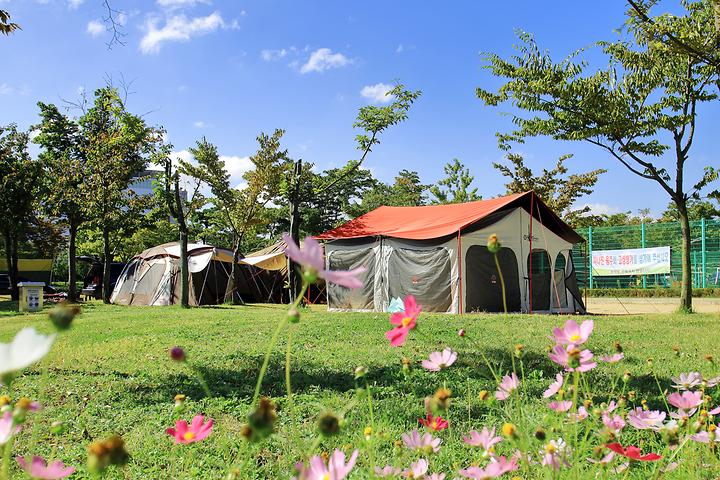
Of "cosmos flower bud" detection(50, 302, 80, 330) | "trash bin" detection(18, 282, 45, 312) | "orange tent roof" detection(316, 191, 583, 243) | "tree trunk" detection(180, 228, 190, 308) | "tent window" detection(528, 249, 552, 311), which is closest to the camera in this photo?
"cosmos flower bud" detection(50, 302, 80, 330)

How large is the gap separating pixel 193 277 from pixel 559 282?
905 cm

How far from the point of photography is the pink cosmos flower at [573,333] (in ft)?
2.86

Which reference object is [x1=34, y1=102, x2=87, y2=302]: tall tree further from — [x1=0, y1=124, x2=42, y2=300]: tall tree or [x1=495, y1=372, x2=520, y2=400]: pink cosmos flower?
[x1=495, y1=372, x2=520, y2=400]: pink cosmos flower

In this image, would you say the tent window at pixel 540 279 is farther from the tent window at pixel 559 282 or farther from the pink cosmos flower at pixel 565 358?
the pink cosmos flower at pixel 565 358

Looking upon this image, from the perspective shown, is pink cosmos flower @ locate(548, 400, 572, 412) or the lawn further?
the lawn

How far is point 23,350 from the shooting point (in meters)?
0.43

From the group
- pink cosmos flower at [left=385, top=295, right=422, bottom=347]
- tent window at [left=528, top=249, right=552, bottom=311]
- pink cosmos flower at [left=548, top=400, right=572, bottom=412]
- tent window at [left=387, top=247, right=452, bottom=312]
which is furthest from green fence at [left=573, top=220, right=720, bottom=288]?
pink cosmos flower at [left=385, top=295, right=422, bottom=347]

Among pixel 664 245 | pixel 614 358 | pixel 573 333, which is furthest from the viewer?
pixel 664 245

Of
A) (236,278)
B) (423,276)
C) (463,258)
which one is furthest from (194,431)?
(236,278)

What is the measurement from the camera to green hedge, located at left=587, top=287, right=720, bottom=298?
1534 centimetres

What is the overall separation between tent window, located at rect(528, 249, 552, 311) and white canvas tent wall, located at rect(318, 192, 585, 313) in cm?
2

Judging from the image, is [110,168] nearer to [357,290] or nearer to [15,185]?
[15,185]

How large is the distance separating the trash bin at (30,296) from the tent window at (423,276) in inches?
294

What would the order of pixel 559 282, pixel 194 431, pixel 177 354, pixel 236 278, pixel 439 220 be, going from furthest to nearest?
1. pixel 236 278
2. pixel 559 282
3. pixel 439 220
4. pixel 194 431
5. pixel 177 354
